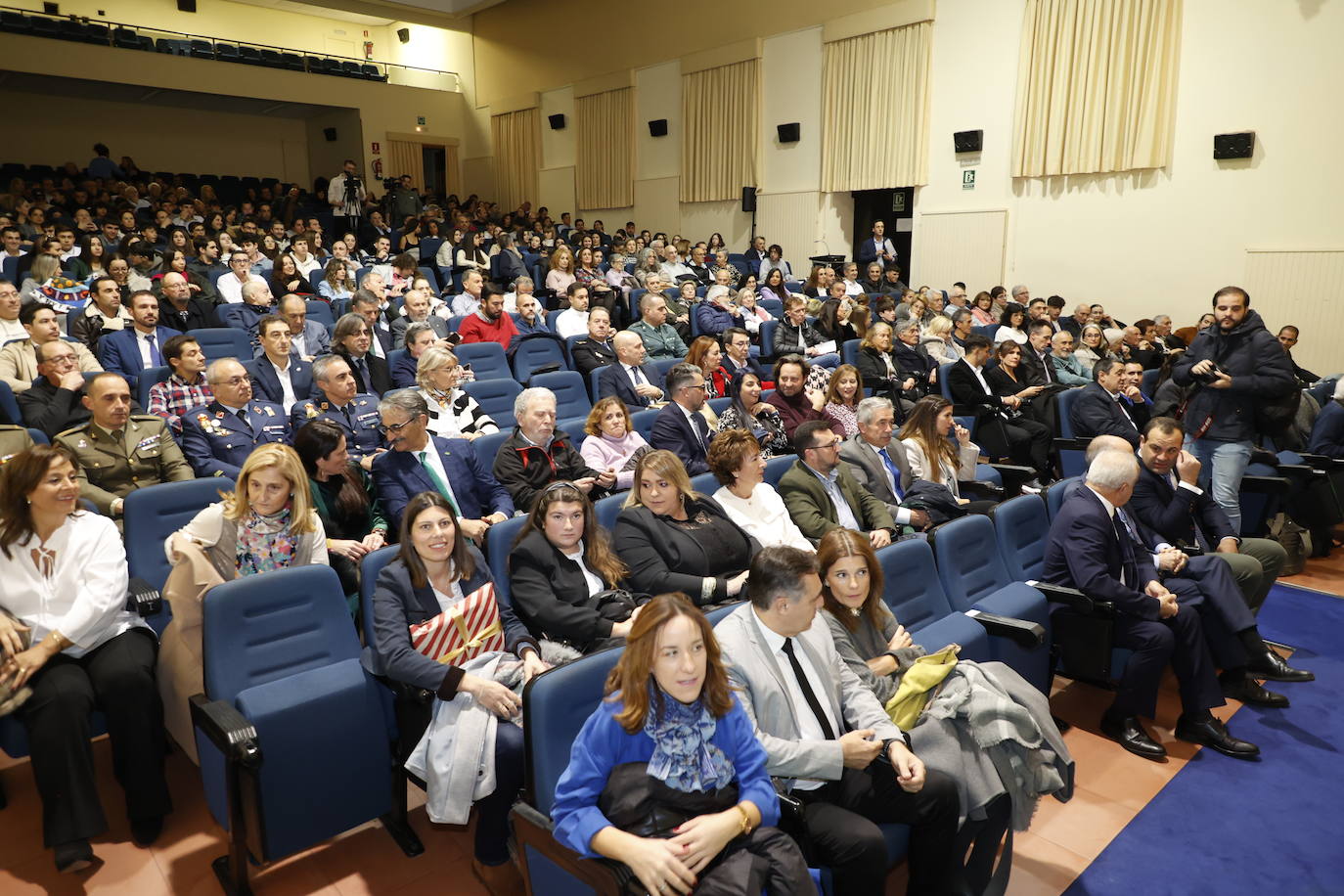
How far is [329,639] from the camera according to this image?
227 centimetres

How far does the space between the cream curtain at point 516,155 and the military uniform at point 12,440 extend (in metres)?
12.6

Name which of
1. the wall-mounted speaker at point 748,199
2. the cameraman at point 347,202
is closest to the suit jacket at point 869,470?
the wall-mounted speaker at point 748,199

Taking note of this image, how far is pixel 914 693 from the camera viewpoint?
210cm

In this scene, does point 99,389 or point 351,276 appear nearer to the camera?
point 99,389

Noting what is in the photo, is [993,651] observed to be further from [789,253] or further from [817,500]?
[789,253]

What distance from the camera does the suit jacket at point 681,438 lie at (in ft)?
12.4

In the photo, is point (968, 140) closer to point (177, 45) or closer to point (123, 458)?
point (123, 458)

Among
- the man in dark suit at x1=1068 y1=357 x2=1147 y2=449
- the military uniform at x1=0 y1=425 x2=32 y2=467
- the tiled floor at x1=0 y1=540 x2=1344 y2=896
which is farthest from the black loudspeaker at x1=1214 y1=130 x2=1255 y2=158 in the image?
the military uniform at x1=0 y1=425 x2=32 y2=467

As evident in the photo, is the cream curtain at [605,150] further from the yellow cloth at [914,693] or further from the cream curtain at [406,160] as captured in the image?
the yellow cloth at [914,693]

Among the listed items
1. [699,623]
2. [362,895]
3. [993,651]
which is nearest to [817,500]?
[993,651]

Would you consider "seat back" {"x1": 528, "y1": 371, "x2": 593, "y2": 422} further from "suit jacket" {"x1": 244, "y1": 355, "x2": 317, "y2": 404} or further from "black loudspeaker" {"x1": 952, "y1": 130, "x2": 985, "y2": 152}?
"black loudspeaker" {"x1": 952, "y1": 130, "x2": 985, "y2": 152}

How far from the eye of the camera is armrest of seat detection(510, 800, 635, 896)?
4.81ft

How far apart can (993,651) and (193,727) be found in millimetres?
2296

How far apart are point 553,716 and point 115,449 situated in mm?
2226
